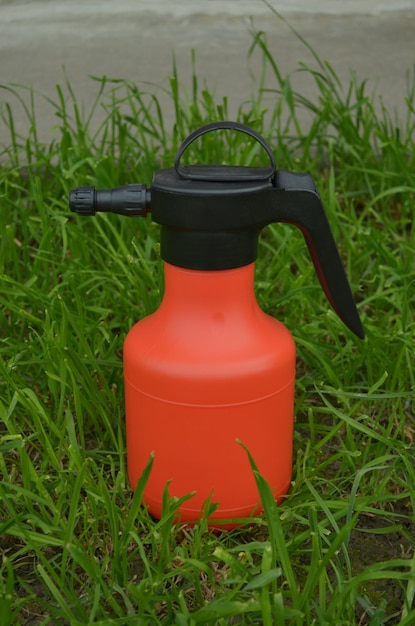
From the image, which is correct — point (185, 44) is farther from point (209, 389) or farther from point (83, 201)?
point (209, 389)

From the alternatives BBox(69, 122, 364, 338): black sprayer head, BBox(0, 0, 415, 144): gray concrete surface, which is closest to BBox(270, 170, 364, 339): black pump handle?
BBox(69, 122, 364, 338): black sprayer head

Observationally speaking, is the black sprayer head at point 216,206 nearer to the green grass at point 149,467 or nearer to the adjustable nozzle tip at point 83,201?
→ the adjustable nozzle tip at point 83,201

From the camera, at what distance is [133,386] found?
1.27m

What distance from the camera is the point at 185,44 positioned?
3.10m

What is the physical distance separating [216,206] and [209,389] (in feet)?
0.78

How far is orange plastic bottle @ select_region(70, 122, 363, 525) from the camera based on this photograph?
1173mm

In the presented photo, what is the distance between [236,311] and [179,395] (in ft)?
0.44

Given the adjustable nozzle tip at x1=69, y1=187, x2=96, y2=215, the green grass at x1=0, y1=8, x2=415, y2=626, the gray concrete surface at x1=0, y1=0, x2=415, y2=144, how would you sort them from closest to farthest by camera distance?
1. the green grass at x1=0, y1=8, x2=415, y2=626
2. the adjustable nozzle tip at x1=69, y1=187, x2=96, y2=215
3. the gray concrete surface at x1=0, y1=0, x2=415, y2=144

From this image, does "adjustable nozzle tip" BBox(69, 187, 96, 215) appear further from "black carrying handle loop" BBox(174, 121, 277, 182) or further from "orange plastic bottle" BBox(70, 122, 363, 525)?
"black carrying handle loop" BBox(174, 121, 277, 182)

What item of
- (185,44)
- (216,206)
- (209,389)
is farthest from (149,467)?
(185,44)

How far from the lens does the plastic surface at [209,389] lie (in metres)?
1.21

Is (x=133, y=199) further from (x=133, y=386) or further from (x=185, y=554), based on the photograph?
(x=185, y=554)

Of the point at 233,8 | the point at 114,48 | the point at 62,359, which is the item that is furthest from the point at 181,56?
the point at 62,359

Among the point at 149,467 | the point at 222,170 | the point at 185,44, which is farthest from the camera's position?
the point at 185,44
